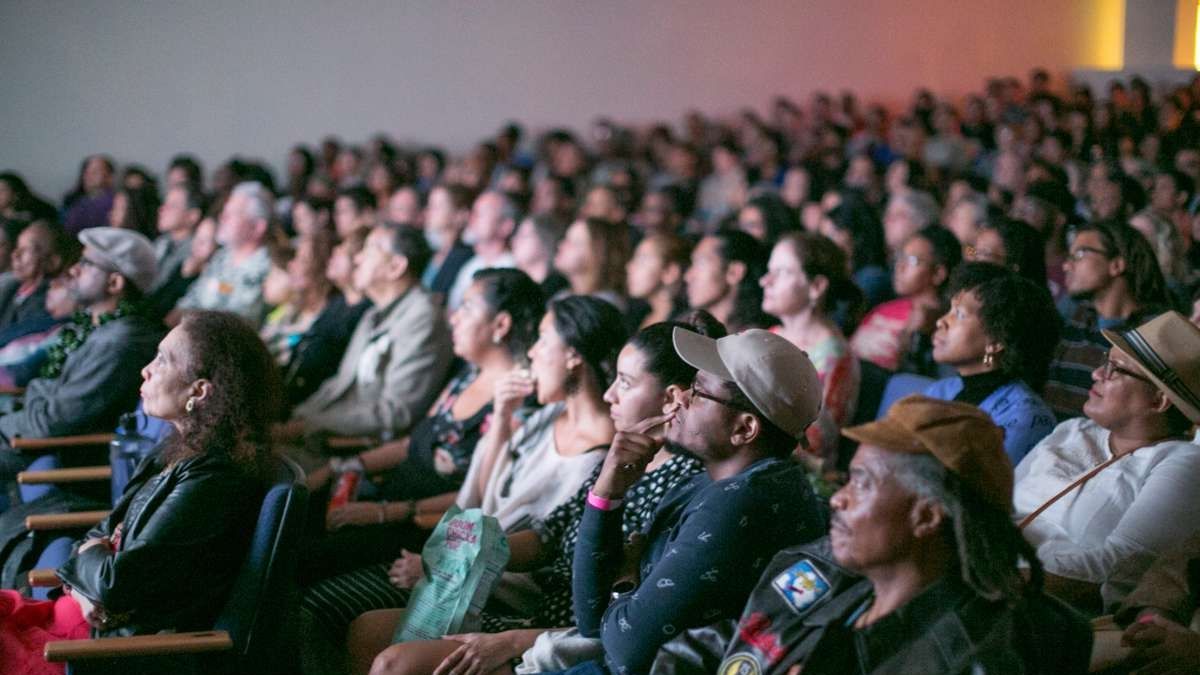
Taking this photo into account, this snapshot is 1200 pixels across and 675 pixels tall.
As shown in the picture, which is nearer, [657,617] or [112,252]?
[657,617]

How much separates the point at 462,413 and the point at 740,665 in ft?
6.49

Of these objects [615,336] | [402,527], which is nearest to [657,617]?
[615,336]

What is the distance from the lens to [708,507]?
2094 millimetres

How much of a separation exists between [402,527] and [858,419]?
1.37 metres

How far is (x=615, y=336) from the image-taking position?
3.11 metres

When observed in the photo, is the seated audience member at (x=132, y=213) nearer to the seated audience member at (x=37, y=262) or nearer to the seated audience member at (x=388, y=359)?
the seated audience member at (x=37, y=262)

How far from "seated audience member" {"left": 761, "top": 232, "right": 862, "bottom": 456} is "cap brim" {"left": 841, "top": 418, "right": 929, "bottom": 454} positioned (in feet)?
6.12

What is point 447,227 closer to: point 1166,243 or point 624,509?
point 1166,243

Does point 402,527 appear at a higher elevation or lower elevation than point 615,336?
lower

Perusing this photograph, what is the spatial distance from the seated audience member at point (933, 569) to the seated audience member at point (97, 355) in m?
2.57

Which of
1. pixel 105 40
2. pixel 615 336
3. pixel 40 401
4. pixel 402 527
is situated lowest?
pixel 402 527

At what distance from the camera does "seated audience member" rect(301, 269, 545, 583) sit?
346 centimetres

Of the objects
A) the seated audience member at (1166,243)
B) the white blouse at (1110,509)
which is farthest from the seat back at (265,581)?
the seated audience member at (1166,243)

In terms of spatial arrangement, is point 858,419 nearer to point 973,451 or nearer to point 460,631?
point 460,631
